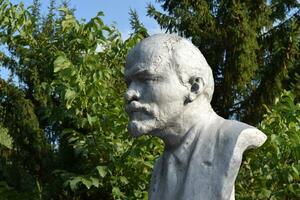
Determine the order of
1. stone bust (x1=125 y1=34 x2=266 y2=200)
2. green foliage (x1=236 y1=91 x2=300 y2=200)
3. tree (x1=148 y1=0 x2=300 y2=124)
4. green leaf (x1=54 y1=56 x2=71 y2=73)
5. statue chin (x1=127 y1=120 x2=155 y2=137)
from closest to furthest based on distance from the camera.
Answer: stone bust (x1=125 y1=34 x2=266 y2=200)
statue chin (x1=127 y1=120 x2=155 y2=137)
green foliage (x1=236 y1=91 x2=300 y2=200)
green leaf (x1=54 y1=56 x2=71 y2=73)
tree (x1=148 y1=0 x2=300 y2=124)

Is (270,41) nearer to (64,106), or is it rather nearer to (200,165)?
(64,106)

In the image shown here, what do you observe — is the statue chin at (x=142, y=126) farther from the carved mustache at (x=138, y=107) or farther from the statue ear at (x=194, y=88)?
the statue ear at (x=194, y=88)

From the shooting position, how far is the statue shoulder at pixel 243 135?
123 inches

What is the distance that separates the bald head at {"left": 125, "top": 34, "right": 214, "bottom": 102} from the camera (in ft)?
10.5

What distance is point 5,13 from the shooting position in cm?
593

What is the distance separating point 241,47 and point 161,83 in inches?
182

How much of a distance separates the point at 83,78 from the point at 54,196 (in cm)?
126

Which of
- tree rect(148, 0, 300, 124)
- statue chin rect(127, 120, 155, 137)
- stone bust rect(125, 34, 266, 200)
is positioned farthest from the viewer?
tree rect(148, 0, 300, 124)

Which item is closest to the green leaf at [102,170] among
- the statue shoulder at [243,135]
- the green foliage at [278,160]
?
the green foliage at [278,160]

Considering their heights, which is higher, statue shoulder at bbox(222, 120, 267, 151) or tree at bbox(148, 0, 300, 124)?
tree at bbox(148, 0, 300, 124)

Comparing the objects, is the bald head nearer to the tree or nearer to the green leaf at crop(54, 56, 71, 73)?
the green leaf at crop(54, 56, 71, 73)

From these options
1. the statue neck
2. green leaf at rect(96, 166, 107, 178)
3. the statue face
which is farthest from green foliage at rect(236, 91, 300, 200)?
the statue face

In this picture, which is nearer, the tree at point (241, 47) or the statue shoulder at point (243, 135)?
the statue shoulder at point (243, 135)

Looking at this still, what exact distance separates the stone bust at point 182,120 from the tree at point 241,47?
4.29m
